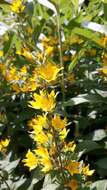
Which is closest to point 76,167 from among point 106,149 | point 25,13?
point 106,149

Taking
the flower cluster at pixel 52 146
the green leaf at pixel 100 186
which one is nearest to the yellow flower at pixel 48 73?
the flower cluster at pixel 52 146

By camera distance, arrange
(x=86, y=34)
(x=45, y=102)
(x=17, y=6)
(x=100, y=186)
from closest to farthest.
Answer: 1. (x=45, y=102)
2. (x=100, y=186)
3. (x=86, y=34)
4. (x=17, y=6)

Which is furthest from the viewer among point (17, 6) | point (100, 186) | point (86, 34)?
point (17, 6)

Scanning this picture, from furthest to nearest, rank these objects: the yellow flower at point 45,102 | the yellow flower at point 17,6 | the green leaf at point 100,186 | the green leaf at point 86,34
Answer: the yellow flower at point 17,6 < the green leaf at point 86,34 < the green leaf at point 100,186 < the yellow flower at point 45,102

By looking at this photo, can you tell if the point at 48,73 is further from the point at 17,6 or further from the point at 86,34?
the point at 17,6

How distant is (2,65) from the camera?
8.70ft

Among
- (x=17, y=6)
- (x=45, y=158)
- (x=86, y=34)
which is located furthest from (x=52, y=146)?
(x=17, y=6)

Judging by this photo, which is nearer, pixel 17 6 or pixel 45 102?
pixel 45 102

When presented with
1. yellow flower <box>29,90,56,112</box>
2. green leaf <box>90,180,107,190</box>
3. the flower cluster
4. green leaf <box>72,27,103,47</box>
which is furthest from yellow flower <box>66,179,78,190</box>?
green leaf <box>72,27,103,47</box>

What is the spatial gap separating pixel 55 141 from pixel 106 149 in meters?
0.64

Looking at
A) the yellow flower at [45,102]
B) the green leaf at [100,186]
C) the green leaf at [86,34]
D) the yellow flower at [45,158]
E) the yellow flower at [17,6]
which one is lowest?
the green leaf at [100,186]

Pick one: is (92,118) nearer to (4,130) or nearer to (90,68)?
(90,68)

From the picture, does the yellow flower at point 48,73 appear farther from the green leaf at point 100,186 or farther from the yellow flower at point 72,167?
the green leaf at point 100,186

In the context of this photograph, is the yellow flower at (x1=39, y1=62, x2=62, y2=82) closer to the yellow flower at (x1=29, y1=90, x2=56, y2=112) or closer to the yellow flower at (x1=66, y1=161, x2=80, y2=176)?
the yellow flower at (x1=29, y1=90, x2=56, y2=112)
